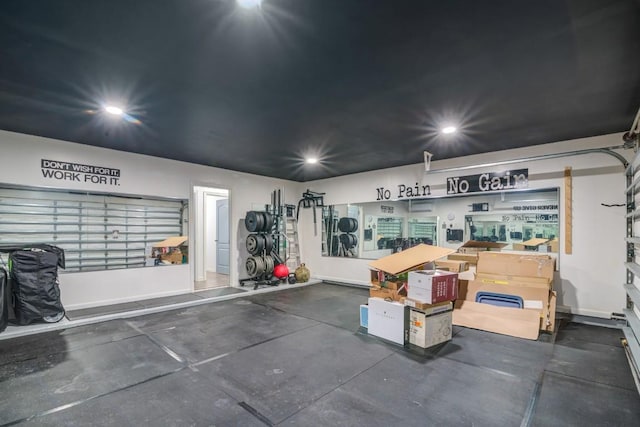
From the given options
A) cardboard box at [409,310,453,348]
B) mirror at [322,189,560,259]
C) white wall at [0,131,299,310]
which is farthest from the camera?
mirror at [322,189,560,259]

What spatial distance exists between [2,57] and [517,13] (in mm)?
3820

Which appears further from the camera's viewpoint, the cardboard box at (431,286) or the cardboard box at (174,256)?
the cardboard box at (174,256)

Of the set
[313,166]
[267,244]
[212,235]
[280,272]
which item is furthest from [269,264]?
[212,235]

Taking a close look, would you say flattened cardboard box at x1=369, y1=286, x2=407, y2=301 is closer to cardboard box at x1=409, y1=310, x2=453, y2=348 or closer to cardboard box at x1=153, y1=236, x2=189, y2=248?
cardboard box at x1=409, y1=310, x2=453, y2=348

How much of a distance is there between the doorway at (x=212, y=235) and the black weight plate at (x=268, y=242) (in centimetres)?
134

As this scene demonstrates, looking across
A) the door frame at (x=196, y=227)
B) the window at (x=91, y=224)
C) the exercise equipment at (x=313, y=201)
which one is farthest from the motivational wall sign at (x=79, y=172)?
the exercise equipment at (x=313, y=201)

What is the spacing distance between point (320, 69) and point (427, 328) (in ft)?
9.59

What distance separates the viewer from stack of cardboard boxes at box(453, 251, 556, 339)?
3932mm

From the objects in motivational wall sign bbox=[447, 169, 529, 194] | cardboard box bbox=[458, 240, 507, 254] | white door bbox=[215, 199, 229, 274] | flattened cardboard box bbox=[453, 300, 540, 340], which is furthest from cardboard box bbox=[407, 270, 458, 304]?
white door bbox=[215, 199, 229, 274]

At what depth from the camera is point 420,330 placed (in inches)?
138

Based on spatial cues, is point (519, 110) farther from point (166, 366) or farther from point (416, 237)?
point (166, 366)

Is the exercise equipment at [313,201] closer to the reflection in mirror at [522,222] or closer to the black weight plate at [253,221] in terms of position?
the black weight plate at [253,221]

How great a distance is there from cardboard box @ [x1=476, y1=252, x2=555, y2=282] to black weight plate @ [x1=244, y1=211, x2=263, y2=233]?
4403mm

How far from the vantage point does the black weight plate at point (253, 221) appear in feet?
22.4
